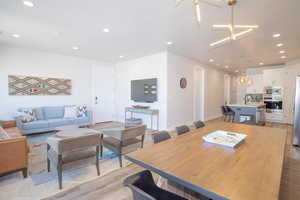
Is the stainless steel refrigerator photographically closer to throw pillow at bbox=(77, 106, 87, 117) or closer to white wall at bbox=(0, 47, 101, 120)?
throw pillow at bbox=(77, 106, 87, 117)

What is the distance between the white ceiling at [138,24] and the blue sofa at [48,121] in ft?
6.80

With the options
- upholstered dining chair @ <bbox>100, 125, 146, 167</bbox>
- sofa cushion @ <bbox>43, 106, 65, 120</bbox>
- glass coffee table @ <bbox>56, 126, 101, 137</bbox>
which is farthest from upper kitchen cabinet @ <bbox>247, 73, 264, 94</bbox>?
sofa cushion @ <bbox>43, 106, 65, 120</bbox>

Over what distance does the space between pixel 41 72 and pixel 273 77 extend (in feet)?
31.5

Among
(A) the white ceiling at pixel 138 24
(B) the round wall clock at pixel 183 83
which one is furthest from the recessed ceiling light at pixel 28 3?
(B) the round wall clock at pixel 183 83

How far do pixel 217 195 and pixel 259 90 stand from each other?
8.50 meters

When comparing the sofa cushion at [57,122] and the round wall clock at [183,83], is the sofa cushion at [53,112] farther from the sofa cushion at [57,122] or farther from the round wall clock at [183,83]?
the round wall clock at [183,83]

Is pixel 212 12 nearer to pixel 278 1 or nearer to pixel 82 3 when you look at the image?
pixel 278 1

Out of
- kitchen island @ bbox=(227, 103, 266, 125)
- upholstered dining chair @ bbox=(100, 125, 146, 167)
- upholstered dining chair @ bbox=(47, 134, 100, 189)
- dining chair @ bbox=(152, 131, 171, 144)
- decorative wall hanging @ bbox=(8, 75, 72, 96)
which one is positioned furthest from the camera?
kitchen island @ bbox=(227, 103, 266, 125)

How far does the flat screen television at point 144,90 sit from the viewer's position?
5468 millimetres

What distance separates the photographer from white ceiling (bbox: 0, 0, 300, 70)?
2.53m

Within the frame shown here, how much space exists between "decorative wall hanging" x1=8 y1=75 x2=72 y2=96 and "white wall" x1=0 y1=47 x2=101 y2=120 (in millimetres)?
115

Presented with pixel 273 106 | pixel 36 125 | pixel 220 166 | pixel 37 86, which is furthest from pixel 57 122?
pixel 273 106

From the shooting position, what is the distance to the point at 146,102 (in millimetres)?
5855

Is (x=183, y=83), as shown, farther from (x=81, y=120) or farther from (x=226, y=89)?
(x=226, y=89)
